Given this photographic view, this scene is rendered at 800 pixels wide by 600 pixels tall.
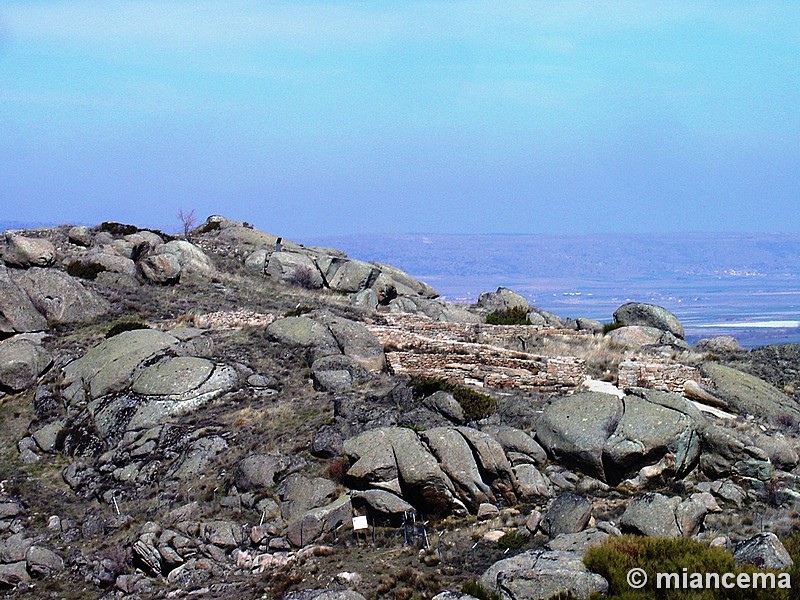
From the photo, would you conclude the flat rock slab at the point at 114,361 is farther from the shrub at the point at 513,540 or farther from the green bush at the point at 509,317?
the green bush at the point at 509,317

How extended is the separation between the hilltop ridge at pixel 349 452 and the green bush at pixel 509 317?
571 cm

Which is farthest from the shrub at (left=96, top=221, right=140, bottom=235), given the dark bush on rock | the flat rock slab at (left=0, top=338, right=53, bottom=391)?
the dark bush on rock

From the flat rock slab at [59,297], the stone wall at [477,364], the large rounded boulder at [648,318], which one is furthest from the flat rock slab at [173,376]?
the large rounded boulder at [648,318]

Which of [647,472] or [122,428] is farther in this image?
[122,428]

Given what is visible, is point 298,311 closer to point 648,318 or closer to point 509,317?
point 509,317

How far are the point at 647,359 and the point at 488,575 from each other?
55.5ft

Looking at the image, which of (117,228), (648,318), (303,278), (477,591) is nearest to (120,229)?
(117,228)

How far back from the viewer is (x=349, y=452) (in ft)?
63.5

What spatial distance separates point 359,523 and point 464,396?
6.25 meters

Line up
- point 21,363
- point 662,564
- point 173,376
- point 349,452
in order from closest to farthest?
1. point 662,564
2. point 349,452
3. point 173,376
4. point 21,363

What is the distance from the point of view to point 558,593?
12039mm

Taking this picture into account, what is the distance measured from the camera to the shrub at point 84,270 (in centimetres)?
3766

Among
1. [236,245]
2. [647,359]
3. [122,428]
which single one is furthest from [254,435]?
[236,245]

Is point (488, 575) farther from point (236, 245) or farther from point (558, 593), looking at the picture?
point (236, 245)
